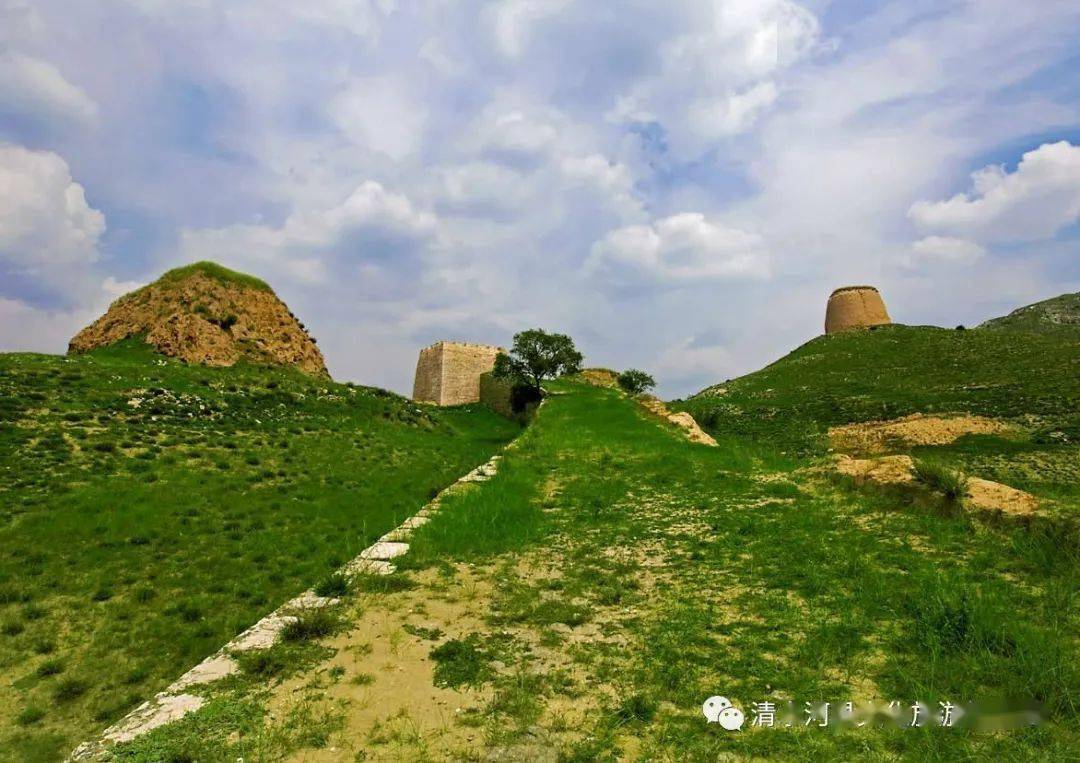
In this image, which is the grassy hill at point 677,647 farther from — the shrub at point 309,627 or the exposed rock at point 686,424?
the exposed rock at point 686,424

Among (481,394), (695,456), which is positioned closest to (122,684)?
(695,456)

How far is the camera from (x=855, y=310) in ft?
209

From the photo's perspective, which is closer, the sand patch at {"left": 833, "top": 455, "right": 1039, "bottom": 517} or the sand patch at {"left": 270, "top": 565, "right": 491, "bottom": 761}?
the sand patch at {"left": 270, "top": 565, "right": 491, "bottom": 761}

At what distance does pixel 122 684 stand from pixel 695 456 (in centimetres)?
1284

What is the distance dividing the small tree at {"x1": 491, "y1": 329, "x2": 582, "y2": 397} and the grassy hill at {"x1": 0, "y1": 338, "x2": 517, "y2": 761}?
1722cm

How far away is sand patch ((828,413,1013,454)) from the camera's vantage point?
23.0 metres

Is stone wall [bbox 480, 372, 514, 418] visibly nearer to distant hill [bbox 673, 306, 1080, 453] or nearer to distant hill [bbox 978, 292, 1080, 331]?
distant hill [bbox 673, 306, 1080, 453]

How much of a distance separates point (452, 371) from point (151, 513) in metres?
36.2

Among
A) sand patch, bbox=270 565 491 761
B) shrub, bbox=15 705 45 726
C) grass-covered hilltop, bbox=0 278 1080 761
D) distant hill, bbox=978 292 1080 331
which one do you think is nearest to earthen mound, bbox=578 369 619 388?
grass-covered hilltop, bbox=0 278 1080 761

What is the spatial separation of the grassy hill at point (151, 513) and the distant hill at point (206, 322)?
4107 millimetres

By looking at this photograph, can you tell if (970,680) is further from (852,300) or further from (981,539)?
(852,300)

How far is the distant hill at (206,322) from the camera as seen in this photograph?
86.6ft

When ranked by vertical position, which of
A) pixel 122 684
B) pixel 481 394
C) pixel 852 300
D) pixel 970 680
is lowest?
pixel 122 684

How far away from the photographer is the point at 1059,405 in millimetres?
25500
